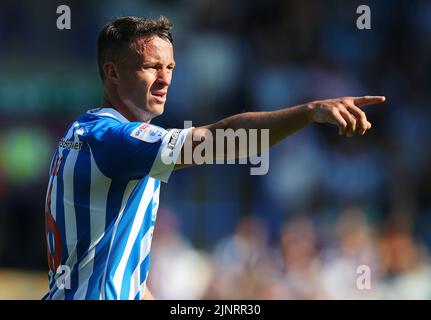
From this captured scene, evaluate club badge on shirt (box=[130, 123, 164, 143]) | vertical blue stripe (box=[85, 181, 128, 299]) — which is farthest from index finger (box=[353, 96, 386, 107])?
vertical blue stripe (box=[85, 181, 128, 299])

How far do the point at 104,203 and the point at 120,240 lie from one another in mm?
237

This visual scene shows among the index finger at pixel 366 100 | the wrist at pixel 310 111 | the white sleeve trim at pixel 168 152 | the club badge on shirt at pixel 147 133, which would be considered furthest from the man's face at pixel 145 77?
the index finger at pixel 366 100

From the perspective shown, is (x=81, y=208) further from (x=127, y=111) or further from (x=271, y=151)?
(x=271, y=151)

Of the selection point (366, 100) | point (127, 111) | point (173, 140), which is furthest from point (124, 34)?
point (366, 100)

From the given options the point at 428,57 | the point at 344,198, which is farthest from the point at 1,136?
the point at 428,57

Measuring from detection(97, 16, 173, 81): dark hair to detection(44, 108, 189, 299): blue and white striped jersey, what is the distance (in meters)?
0.37

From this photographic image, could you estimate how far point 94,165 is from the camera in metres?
4.91

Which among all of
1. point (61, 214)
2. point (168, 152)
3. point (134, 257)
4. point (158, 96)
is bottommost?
point (134, 257)

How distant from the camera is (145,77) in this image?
528 cm

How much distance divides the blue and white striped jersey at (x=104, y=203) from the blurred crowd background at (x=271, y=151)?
5622mm

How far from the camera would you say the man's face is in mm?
5285
